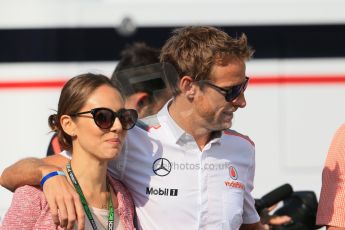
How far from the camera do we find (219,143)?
2830 mm

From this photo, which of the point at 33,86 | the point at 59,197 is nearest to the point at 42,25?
the point at 33,86

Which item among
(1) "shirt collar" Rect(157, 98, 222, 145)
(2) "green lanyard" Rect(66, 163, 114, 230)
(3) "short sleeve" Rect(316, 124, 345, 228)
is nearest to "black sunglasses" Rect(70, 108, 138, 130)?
(2) "green lanyard" Rect(66, 163, 114, 230)

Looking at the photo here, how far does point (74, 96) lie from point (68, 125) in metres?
0.10

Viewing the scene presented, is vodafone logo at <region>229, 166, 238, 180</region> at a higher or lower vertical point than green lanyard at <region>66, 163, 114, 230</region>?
higher

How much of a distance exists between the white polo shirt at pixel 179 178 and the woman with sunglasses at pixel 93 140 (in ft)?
0.45

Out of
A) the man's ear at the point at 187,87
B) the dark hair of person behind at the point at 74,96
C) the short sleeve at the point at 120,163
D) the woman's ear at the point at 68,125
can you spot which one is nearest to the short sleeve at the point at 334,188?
the man's ear at the point at 187,87

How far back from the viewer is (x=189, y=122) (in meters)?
2.78

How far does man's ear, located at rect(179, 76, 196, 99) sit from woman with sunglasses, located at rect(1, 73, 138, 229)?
282 millimetres

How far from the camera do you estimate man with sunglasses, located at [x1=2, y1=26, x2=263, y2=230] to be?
8.77ft

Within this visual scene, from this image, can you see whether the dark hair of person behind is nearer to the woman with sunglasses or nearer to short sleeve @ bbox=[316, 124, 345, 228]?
the woman with sunglasses

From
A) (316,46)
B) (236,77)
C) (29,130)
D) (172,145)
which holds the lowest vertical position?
(172,145)

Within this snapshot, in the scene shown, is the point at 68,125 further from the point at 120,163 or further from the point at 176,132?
the point at 176,132

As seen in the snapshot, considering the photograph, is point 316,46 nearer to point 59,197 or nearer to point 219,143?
point 219,143

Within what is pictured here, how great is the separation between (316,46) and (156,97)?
1.79 m
